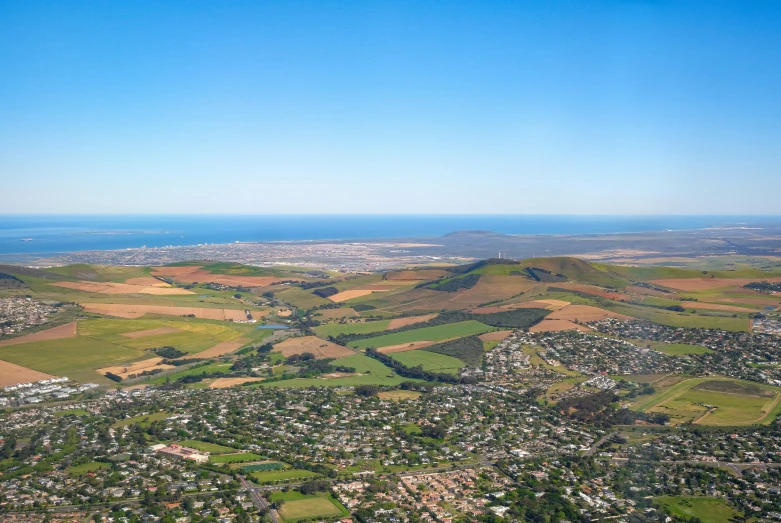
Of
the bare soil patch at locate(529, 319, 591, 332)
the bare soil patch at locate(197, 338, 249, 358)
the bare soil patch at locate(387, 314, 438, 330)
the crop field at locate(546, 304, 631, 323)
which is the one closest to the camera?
the bare soil patch at locate(197, 338, 249, 358)

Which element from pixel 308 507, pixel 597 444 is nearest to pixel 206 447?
pixel 308 507

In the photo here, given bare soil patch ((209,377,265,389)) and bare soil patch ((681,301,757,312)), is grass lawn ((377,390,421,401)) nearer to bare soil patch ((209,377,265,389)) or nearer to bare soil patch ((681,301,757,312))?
bare soil patch ((209,377,265,389))

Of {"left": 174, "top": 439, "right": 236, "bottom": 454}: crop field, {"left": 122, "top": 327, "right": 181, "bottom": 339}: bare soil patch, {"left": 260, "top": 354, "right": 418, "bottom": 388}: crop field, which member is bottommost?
{"left": 260, "top": 354, "right": 418, "bottom": 388}: crop field

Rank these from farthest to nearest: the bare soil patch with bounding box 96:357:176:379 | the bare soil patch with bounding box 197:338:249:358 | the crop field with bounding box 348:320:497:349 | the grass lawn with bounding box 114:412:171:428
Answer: the crop field with bounding box 348:320:497:349
the bare soil patch with bounding box 197:338:249:358
the bare soil patch with bounding box 96:357:176:379
the grass lawn with bounding box 114:412:171:428

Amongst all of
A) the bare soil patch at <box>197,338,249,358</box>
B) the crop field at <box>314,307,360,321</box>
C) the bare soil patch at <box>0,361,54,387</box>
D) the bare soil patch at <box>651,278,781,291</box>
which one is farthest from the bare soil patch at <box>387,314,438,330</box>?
the bare soil patch at <box>0,361,54,387</box>

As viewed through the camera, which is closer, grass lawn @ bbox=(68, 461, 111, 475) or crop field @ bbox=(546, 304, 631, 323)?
grass lawn @ bbox=(68, 461, 111, 475)

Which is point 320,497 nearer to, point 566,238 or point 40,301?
point 40,301

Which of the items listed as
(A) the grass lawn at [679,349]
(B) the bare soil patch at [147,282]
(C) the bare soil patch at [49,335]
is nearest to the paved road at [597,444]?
(A) the grass lawn at [679,349]
